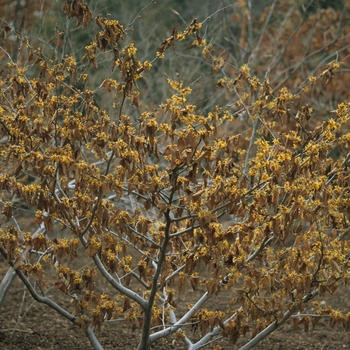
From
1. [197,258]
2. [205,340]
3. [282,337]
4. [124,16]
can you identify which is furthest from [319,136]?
[124,16]

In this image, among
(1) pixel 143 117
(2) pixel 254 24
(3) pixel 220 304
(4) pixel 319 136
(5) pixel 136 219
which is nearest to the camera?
(1) pixel 143 117

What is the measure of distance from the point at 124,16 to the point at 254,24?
3587mm

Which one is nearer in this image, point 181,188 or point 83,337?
point 181,188

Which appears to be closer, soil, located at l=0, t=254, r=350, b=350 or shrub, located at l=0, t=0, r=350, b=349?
shrub, located at l=0, t=0, r=350, b=349

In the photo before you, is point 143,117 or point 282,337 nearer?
point 143,117

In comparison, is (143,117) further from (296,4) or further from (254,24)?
(254,24)

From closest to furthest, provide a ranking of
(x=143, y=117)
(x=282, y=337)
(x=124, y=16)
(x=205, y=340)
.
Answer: (x=143, y=117) < (x=205, y=340) < (x=282, y=337) < (x=124, y=16)

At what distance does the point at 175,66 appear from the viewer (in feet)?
33.0

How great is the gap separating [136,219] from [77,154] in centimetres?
74

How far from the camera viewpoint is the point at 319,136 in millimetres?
3949

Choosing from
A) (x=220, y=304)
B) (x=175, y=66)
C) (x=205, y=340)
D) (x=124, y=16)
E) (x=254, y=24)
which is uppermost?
(x=254, y=24)

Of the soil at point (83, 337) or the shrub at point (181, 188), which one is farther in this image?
the soil at point (83, 337)

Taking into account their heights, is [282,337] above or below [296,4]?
below

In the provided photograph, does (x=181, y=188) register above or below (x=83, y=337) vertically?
below
